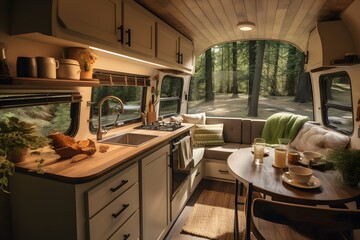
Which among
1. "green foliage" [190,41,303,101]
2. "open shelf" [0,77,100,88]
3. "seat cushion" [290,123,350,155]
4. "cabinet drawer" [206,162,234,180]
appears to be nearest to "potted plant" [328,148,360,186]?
"seat cushion" [290,123,350,155]

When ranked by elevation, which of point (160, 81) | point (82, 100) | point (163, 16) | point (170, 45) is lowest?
point (82, 100)

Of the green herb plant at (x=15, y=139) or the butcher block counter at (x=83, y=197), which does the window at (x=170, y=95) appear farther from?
the green herb plant at (x=15, y=139)

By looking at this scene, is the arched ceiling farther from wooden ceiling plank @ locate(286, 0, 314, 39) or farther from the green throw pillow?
the green throw pillow

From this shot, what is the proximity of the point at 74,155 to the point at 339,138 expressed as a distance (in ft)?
8.47

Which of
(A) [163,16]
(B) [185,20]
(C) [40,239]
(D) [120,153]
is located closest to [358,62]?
(B) [185,20]

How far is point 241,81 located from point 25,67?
415 centimetres

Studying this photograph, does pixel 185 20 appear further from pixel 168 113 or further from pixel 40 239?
pixel 40 239

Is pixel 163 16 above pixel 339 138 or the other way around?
above

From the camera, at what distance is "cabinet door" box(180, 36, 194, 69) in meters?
3.01

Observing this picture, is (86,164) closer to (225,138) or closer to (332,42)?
(332,42)

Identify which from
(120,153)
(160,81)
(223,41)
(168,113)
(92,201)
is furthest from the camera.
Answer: (168,113)

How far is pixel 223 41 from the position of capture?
3.61 metres

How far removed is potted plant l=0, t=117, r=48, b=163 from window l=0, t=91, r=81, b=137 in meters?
0.12

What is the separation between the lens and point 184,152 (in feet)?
8.24
